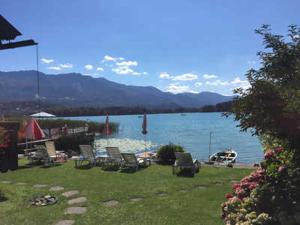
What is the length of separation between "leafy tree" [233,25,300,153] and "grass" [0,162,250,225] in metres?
2.77

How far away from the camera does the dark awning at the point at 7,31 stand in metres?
6.43

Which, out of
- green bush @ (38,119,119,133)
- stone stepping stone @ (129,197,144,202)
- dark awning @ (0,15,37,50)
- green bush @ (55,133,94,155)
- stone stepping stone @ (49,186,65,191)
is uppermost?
dark awning @ (0,15,37,50)

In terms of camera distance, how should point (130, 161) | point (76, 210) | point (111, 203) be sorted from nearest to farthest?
point (76, 210), point (111, 203), point (130, 161)

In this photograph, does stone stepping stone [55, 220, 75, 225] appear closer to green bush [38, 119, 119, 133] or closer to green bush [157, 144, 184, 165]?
green bush [157, 144, 184, 165]

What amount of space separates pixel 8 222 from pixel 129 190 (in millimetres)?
3516

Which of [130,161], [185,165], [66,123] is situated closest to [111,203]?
[185,165]

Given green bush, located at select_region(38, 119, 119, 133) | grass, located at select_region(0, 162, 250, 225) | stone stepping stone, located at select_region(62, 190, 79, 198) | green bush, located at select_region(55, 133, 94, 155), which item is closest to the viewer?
grass, located at select_region(0, 162, 250, 225)

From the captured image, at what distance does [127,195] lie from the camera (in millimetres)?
9992

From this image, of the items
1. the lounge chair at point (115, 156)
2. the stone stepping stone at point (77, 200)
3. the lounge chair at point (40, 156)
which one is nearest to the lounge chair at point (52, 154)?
the lounge chair at point (40, 156)

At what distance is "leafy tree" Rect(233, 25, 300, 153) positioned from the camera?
15.5ft

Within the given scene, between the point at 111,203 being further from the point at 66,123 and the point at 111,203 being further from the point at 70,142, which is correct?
the point at 66,123

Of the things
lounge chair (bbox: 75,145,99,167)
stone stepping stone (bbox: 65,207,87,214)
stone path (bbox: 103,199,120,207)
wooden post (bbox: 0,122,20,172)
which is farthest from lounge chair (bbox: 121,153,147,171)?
stone stepping stone (bbox: 65,207,87,214)

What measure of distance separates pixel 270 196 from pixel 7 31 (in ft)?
14.3

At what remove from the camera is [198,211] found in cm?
820
